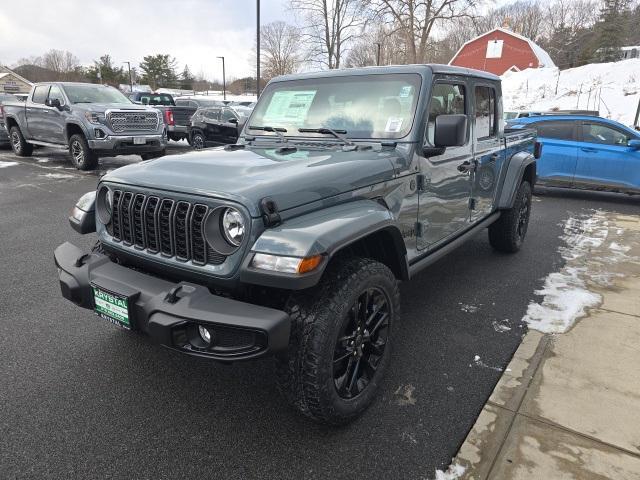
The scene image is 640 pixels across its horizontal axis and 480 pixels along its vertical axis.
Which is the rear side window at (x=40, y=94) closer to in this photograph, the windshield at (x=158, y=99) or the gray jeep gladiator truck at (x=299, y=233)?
the windshield at (x=158, y=99)

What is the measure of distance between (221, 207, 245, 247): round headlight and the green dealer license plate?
0.59 metres

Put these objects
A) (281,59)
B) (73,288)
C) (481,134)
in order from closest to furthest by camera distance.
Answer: (73,288) < (481,134) < (281,59)

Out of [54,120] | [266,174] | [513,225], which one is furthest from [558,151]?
[54,120]

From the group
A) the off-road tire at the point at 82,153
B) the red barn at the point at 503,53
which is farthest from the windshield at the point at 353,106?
the red barn at the point at 503,53

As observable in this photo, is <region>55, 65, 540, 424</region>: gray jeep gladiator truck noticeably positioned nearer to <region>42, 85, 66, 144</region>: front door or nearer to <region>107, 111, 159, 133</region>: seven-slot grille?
<region>107, 111, 159, 133</region>: seven-slot grille

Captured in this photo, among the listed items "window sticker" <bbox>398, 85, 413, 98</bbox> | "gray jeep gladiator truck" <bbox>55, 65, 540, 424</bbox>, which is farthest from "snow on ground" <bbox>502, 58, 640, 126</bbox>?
"gray jeep gladiator truck" <bbox>55, 65, 540, 424</bbox>

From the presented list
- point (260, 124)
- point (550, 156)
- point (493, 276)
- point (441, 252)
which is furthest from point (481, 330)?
point (550, 156)

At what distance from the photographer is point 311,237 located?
2039 mm

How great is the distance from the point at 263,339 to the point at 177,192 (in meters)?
0.90

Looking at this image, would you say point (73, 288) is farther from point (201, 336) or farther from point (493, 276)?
point (493, 276)

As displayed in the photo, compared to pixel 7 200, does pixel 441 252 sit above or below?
above

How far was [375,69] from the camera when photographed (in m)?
3.39

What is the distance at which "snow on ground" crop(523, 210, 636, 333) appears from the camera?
377 centimetres

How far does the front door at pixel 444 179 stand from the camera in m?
3.22
